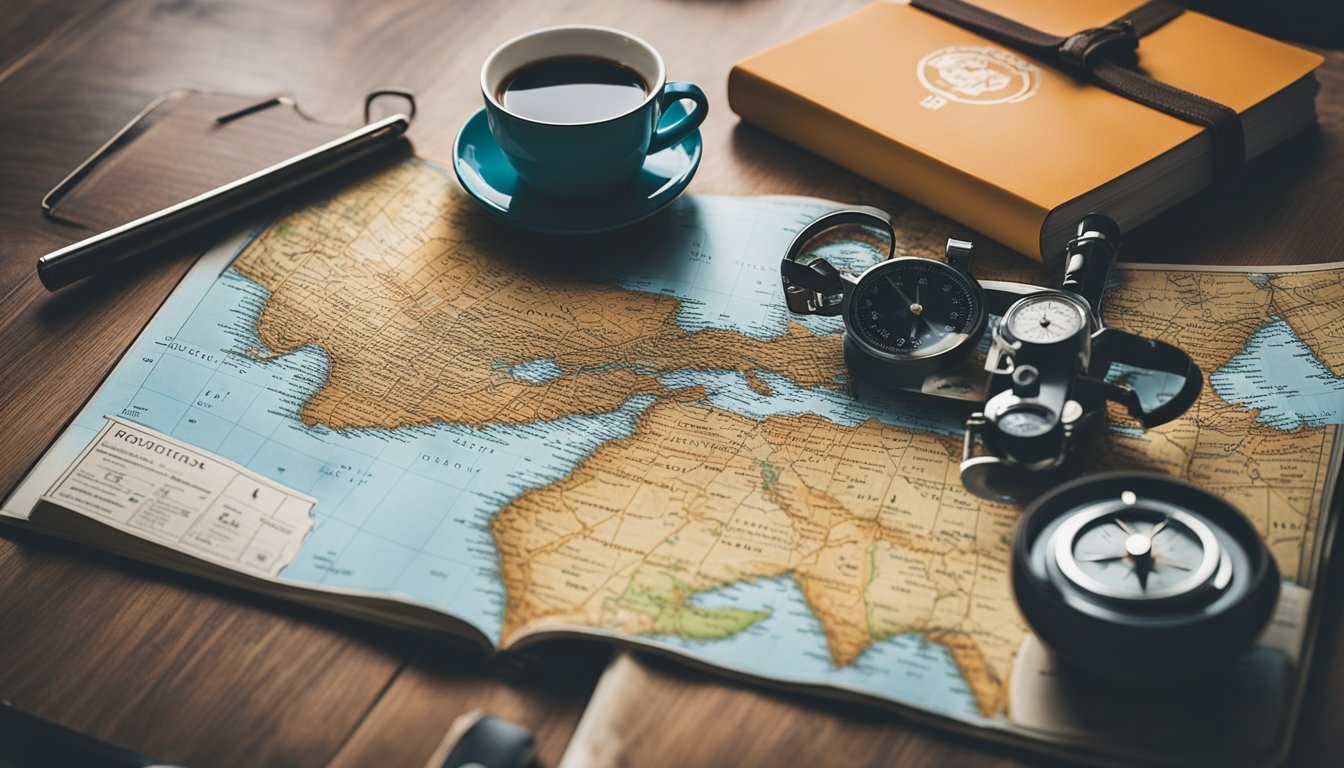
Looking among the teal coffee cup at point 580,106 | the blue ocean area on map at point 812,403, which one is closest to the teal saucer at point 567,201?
the teal coffee cup at point 580,106

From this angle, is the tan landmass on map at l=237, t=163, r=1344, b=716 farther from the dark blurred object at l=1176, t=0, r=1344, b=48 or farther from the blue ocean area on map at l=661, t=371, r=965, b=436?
the dark blurred object at l=1176, t=0, r=1344, b=48

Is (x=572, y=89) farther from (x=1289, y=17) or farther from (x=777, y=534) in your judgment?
(x=1289, y=17)

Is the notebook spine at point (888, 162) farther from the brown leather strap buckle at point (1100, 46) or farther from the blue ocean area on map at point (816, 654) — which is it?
the blue ocean area on map at point (816, 654)

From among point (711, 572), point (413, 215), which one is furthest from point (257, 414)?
point (711, 572)

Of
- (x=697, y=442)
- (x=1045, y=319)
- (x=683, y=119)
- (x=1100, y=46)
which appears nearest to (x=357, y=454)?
(x=697, y=442)

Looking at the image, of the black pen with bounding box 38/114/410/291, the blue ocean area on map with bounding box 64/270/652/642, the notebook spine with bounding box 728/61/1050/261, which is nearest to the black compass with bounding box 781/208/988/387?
the notebook spine with bounding box 728/61/1050/261
